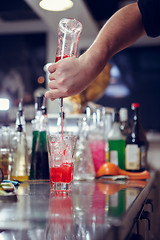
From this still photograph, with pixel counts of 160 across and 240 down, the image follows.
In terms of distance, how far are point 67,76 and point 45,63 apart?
349cm

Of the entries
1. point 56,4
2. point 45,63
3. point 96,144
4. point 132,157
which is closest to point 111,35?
point 96,144

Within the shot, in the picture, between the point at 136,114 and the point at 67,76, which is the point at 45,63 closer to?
the point at 136,114

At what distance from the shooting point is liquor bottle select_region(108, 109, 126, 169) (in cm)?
164

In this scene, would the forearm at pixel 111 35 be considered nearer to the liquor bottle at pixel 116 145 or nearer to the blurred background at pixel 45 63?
the liquor bottle at pixel 116 145

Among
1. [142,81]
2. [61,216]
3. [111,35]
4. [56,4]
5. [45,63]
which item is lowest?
[61,216]

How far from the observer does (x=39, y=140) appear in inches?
49.8

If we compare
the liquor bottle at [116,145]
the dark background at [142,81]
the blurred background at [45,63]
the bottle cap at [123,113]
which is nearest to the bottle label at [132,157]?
the liquor bottle at [116,145]

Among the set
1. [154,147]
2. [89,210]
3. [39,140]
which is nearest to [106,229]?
[89,210]

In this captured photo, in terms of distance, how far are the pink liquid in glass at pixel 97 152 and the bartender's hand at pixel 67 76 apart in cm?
67

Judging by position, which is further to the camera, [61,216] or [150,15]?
[150,15]

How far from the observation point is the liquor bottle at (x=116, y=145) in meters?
1.64

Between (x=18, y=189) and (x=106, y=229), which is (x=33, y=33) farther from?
(x=106, y=229)

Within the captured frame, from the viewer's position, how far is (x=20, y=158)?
4.16 feet

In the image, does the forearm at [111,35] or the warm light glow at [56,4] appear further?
the warm light glow at [56,4]
